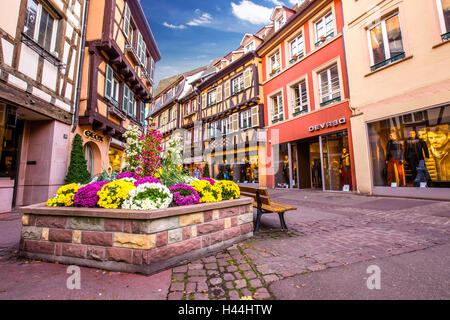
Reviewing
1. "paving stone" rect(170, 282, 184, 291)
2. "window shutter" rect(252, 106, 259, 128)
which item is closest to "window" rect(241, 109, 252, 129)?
"window shutter" rect(252, 106, 259, 128)

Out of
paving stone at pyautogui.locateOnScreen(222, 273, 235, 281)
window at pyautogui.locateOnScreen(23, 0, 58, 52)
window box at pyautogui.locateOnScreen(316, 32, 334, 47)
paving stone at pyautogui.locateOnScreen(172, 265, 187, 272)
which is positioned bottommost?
paving stone at pyautogui.locateOnScreen(222, 273, 235, 281)

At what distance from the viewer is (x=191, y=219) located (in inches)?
110

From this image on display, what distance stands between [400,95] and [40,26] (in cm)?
1234

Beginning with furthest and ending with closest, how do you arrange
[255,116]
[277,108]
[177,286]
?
1. [255,116]
2. [277,108]
3. [177,286]

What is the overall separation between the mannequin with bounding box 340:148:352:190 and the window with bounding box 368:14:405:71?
3636 millimetres

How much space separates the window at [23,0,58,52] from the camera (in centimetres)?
627

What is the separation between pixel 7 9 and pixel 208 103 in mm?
15311

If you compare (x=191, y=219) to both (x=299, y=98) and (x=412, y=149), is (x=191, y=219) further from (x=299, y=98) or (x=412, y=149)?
(x=299, y=98)

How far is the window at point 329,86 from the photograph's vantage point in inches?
398

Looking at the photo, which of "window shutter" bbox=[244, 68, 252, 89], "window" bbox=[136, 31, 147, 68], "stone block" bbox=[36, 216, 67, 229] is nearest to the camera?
"stone block" bbox=[36, 216, 67, 229]

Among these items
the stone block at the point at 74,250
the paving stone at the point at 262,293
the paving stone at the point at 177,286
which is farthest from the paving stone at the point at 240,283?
the stone block at the point at 74,250

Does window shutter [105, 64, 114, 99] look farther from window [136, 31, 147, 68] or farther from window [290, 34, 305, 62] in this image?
window [290, 34, 305, 62]

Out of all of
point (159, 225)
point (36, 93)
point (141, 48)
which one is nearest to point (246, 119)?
point (141, 48)
